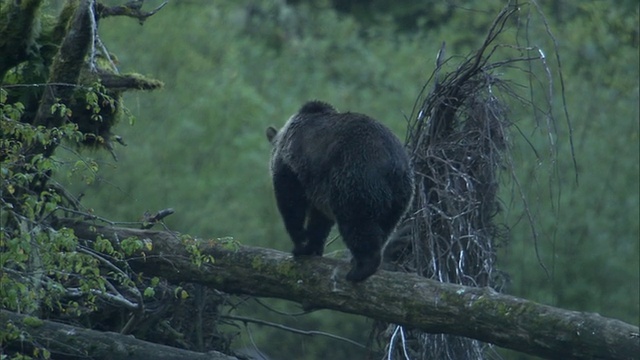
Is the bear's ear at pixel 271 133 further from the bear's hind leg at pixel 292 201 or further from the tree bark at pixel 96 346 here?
the tree bark at pixel 96 346

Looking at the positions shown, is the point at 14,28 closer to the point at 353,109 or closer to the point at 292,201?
the point at 292,201

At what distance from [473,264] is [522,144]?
30.3 feet

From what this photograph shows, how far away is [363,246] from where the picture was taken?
755 centimetres

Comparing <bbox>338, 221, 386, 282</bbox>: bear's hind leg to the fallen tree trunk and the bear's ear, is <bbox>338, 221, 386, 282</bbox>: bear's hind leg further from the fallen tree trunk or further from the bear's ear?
the bear's ear

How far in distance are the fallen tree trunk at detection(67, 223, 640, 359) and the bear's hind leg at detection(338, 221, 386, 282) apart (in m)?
0.07

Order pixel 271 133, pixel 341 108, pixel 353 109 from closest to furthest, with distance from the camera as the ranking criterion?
pixel 271 133 < pixel 341 108 < pixel 353 109

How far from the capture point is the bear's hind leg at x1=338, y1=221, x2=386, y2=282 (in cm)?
741

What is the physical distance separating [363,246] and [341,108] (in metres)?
11.7

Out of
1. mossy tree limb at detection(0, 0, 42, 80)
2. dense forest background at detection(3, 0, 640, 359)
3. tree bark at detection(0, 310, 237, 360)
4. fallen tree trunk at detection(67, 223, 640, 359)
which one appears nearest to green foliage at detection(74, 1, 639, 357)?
dense forest background at detection(3, 0, 640, 359)

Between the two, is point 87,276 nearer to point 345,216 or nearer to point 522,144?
point 345,216

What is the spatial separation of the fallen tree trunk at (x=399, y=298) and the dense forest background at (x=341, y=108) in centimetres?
738

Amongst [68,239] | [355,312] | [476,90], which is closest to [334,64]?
[476,90]

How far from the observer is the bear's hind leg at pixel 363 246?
7.41m

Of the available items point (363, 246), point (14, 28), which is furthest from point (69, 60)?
point (363, 246)
